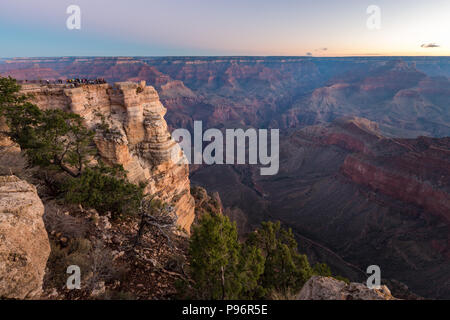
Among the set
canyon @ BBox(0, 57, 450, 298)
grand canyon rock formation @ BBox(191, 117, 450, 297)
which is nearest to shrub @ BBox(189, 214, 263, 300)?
canyon @ BBox(0, 57, 450, 298)

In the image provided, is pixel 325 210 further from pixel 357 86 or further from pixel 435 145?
pixel 357 86

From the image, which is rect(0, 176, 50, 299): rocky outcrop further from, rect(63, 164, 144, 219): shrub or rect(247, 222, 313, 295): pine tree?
rect(247, 222, 313, 295): pine tree

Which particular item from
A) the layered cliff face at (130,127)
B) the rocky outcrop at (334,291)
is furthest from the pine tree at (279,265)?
the layered cliff face at (130,127)

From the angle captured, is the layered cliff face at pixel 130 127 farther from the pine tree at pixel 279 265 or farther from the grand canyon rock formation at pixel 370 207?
the grand canyon rock formation at pixel 370 207

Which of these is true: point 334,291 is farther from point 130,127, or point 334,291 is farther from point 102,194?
point 130,127

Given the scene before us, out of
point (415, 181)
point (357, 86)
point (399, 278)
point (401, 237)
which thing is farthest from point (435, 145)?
point (357, 86)

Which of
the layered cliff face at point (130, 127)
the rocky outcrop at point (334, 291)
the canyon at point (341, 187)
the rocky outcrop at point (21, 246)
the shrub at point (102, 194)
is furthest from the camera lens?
the canyon at point (341, 187)

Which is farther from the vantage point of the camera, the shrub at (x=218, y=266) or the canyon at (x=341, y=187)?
the canyon at (x=341, y=187)
